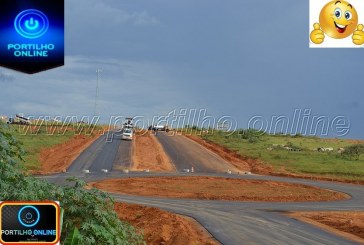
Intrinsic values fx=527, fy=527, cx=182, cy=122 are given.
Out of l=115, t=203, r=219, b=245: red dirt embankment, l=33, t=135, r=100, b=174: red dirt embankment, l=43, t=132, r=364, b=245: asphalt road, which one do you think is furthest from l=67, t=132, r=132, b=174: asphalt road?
l=115, t=203, r=219, b=245: red dirt embankment

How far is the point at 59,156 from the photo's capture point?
208 ft

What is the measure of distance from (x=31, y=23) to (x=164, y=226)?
66.6 feet

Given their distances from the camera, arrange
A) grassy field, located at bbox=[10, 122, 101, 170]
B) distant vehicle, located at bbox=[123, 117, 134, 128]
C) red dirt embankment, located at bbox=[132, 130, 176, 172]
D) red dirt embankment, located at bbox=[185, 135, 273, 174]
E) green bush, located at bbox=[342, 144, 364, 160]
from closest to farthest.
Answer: grassy field, located at bbox=[10, 122, 101, 170] < red dirt embankment, located at bbox=[132, 130, 176, 172] < red dirt embankment, located at bbox=[185, 135, 273, 174] < green bush, located at bbox=[342, 144, 364, 160] < distant vehicle, located at bbox=[123, 117, 134, 128]

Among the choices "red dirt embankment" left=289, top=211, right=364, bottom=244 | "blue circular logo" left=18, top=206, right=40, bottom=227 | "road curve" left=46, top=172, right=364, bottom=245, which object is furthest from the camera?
"red dirt embankment" left=289, top=211, right=364, bottom=244

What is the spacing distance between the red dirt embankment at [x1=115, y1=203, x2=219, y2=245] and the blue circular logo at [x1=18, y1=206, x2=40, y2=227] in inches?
614

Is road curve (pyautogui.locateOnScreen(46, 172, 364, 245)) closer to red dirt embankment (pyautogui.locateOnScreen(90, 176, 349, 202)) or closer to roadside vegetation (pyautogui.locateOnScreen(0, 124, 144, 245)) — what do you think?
red dirt embankment (pyautogui.locateOnScreen(90, 176, 349, 202))

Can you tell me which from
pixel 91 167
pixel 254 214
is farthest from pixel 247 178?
pixel 254 214

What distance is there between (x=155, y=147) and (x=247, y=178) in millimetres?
29049

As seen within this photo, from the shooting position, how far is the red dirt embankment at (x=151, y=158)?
5791 centimetres

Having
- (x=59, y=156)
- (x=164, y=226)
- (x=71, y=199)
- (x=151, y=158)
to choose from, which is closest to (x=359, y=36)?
(x=164, y=226)

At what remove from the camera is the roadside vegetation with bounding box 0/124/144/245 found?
10133mm

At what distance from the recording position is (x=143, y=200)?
116ft

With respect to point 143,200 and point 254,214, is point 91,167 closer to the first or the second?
point 143,200

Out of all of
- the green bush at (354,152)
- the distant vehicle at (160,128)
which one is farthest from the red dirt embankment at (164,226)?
the distant vehicle at (160,128)
